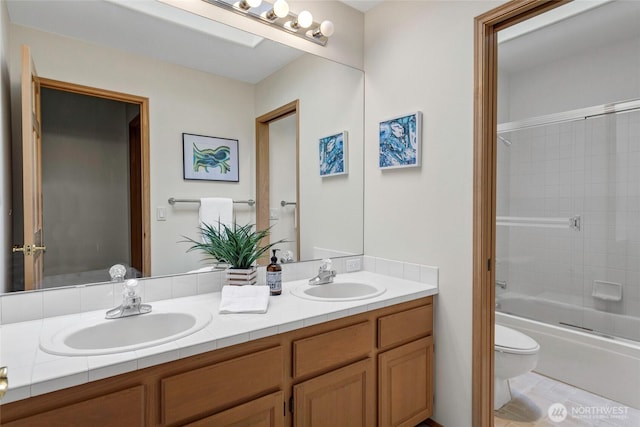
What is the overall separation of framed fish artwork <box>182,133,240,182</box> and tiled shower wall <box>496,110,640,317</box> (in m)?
2.56

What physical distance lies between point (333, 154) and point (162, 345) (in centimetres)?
155

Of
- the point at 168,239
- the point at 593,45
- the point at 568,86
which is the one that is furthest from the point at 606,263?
the point at 168,239


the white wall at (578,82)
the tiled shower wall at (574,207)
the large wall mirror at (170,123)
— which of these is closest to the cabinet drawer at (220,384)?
the large wall mirror at (170,123)

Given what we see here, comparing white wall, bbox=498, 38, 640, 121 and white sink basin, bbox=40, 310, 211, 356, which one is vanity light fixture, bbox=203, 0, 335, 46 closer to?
white sink basin, bbox=40, 310, 211, 356

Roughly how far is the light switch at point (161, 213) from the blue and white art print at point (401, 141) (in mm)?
1260

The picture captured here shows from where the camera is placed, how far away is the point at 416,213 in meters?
1.89

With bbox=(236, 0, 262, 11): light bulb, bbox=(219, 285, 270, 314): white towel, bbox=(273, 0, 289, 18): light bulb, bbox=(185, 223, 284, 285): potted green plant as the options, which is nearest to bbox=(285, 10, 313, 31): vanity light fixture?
bbox=(273, 0, 289, 18): light bulb

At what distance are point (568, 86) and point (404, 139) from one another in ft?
6.42

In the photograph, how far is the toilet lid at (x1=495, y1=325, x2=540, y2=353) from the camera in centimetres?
196

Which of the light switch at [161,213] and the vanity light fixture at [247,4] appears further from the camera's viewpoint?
the vanity light fixture at [247,4]

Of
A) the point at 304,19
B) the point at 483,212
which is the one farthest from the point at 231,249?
the point at 304,19

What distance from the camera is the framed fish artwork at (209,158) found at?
1.66m

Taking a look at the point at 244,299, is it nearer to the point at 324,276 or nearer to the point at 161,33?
the point at 324,276

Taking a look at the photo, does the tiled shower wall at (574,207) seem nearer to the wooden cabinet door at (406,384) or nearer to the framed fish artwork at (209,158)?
the wooden cabinet door at (406,384)
